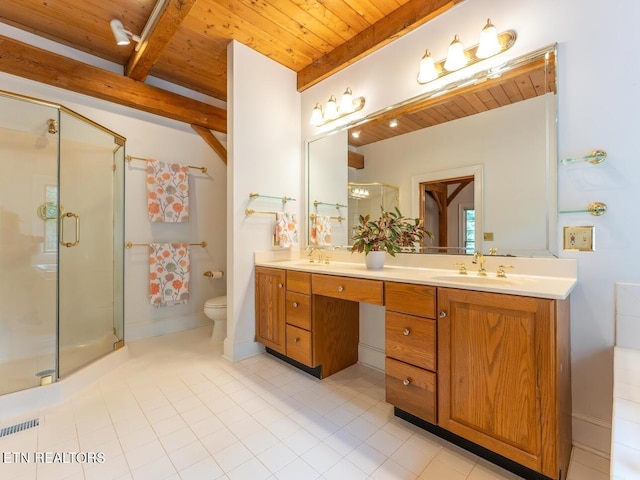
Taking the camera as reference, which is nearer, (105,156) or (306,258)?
(105,156)

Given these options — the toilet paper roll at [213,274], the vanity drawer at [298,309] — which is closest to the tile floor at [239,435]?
the vanity drawer at [298,309]

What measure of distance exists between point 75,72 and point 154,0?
1.04 m

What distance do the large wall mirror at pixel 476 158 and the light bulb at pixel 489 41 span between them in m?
0.10

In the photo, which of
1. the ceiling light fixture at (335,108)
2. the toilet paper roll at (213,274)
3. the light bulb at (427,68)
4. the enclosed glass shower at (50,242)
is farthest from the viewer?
the toilet paper roll at (213,274)

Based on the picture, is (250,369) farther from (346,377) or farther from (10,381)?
(10,381)

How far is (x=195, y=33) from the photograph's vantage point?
228 centimetres

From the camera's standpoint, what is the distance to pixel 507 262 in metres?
1.59

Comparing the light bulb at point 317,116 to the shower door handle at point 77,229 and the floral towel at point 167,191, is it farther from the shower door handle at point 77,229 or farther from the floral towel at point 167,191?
the shower door handle at point 77,229

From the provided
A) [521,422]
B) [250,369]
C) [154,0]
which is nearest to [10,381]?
[250,369]

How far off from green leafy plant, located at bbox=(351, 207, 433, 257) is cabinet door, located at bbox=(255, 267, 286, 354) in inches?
27.4

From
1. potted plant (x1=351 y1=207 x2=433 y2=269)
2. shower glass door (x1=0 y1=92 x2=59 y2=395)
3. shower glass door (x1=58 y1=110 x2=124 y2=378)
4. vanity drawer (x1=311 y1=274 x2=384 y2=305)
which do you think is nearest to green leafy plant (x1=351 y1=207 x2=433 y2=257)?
potted plant (x1=351 y1=207 x2=433 y2=269)

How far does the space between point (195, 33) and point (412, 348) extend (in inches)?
109

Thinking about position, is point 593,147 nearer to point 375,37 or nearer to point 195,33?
point 375,37

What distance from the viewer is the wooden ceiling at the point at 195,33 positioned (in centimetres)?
198
